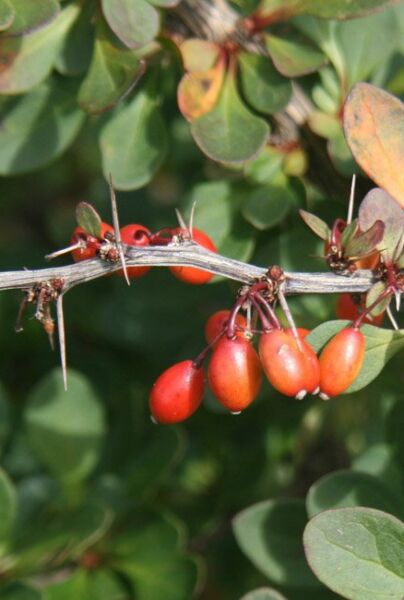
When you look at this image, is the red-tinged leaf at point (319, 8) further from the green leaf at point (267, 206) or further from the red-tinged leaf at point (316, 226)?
the red-tinged leaf at point (316, 226)

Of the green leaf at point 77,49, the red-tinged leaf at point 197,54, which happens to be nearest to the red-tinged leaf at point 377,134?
the red-tinged leaf at point 197,54

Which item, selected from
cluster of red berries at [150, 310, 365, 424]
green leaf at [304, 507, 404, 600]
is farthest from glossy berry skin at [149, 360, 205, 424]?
green leaf at [304, 507, 404, 600]

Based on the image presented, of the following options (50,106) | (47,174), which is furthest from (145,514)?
(47,174)

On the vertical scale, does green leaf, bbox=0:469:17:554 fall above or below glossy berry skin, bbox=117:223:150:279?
below

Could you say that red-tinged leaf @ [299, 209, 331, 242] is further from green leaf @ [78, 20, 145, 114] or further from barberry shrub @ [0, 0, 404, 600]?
green leaf @ [78, 20, 145, 114]

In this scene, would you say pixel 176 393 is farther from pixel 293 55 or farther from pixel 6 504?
pixel 293 55

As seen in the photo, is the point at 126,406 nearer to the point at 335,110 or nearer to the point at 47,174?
the point at 335,110
